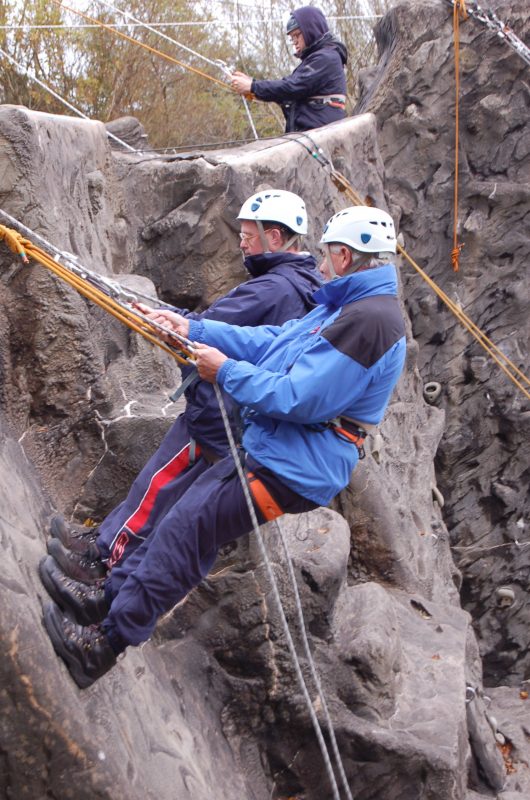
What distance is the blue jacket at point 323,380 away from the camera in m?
3.03

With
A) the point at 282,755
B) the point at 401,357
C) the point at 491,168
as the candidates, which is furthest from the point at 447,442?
the point at 401,357

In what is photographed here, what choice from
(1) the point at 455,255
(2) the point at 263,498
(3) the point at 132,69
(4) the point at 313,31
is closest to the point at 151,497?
(2) the point at 263,498

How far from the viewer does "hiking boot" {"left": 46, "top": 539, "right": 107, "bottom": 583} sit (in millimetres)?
3453

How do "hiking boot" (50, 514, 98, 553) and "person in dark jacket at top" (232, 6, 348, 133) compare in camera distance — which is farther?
"person in dark jacket at top" (232, 6, 348, 133)

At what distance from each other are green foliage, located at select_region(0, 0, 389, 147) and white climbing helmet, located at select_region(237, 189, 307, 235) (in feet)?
19.9

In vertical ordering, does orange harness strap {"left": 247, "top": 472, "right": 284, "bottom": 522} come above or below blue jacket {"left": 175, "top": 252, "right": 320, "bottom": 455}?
below

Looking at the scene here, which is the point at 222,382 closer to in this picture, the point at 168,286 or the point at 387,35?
the point at 168,286

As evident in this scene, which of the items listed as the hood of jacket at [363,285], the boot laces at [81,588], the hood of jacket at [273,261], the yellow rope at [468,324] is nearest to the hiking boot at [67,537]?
the boot laces at [81,588]

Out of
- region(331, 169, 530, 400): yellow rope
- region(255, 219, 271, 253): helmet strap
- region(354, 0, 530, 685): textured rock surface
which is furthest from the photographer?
region(354, 0, 530, 685): textured rock surface

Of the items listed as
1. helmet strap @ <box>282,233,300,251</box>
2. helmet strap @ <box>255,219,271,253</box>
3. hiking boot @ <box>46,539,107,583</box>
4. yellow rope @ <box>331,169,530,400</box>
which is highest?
helmet strap @ <box>255,219,271,253</box>

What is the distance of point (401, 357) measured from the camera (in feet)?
10.4

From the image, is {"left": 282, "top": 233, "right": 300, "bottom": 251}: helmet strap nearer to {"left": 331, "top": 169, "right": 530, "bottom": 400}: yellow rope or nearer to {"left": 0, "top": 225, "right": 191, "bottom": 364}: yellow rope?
{"left": 0, "top": 225, "right": 191, "bottom": 364}: yellow rope

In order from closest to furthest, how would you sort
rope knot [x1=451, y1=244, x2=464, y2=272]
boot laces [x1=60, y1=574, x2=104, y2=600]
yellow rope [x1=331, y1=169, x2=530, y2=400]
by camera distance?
1. boot laces [x1=60, y1=574, x2=104, y2=600]
2. yellow rope [x1=331, y1=169, x2=530, y2=400]
3. rope knot [x1=451, y1=244, x2=464, y2=272]

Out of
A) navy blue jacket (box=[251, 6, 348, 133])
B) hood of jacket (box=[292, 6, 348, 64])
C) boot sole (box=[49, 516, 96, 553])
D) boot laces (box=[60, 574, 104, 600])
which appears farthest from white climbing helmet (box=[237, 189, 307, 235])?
hood of jacket (box=[292, 6, 348, 64])
